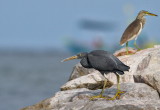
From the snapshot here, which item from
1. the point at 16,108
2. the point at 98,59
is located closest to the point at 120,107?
the point at 98,59

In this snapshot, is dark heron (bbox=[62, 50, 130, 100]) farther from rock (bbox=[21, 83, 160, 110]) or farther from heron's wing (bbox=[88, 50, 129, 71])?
rock (bbox=[21, 83, 160, 110])

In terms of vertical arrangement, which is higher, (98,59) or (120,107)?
(98,59)

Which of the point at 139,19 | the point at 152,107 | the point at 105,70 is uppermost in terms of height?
the point at 139,19

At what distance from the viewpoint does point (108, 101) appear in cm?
1186

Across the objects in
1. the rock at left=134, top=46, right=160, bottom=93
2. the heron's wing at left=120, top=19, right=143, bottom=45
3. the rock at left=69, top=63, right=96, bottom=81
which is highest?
the heron's wing at left=120, top=19, right=143, bottom=45

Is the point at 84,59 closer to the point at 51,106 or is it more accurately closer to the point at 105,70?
the point at 105,70

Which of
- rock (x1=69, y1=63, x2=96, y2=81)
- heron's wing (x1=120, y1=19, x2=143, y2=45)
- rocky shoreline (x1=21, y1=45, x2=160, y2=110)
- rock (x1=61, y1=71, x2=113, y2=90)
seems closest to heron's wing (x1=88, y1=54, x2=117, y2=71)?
rocky shoreline (x1=21, y1=45, x2=160, y2=110)

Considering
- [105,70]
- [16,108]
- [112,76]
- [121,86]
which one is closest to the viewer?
[105,70]

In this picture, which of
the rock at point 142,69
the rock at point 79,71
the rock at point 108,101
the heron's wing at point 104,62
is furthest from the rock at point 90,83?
the heron's wing at point 104,62

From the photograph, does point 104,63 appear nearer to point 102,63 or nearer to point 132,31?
point 102,63

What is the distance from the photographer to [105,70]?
478 inches

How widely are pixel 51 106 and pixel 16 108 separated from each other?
506 inches

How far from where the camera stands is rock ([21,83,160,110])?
11375 mm

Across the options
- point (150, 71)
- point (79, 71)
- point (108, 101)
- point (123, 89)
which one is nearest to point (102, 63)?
point (108, 101)
